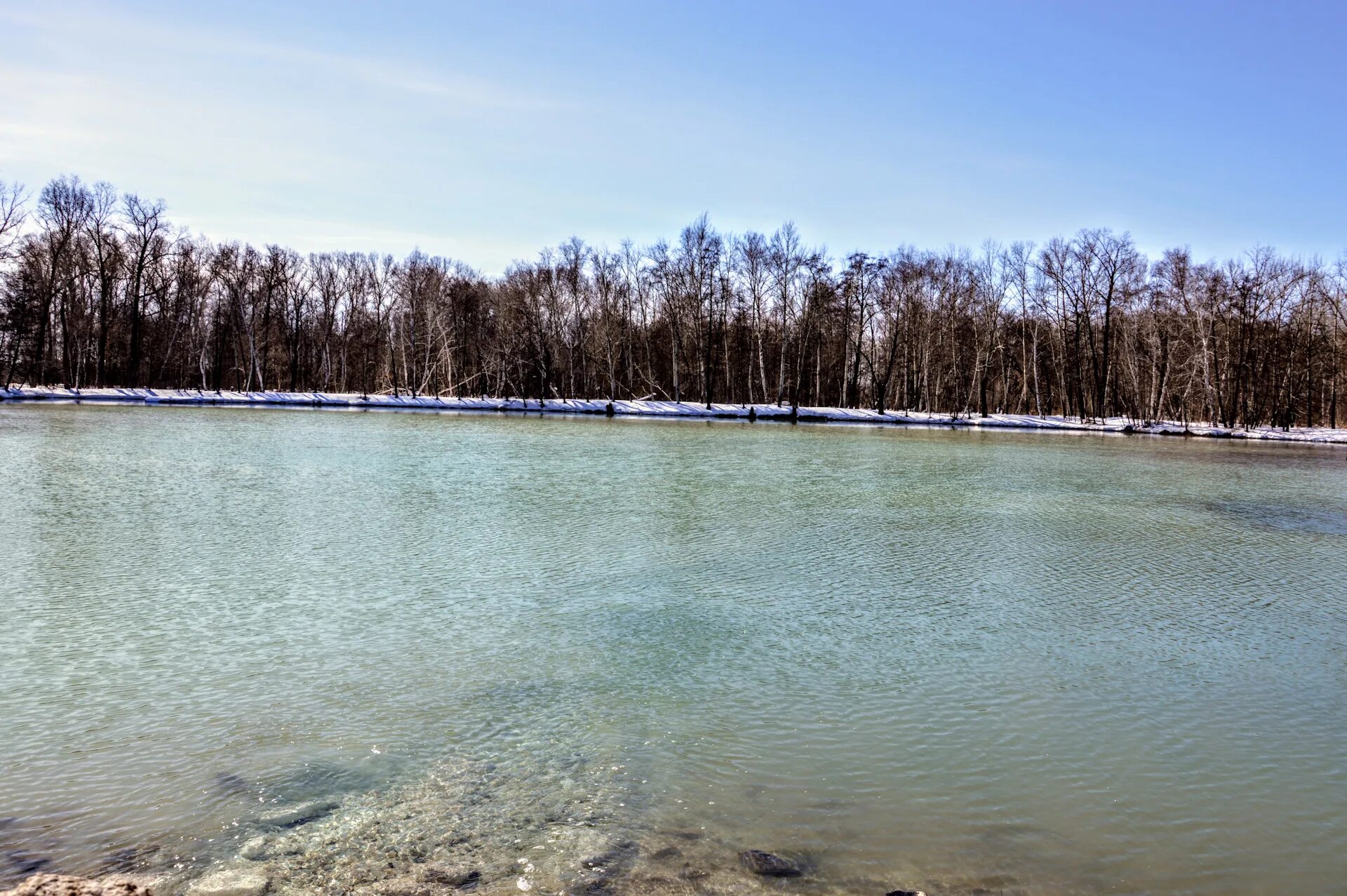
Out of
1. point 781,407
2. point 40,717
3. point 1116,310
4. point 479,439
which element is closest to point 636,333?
point 781,407

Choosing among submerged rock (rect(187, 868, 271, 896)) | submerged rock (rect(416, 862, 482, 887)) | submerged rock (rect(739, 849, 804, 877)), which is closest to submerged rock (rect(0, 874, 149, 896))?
submerged rock (rect(187, 868, 271, 896))

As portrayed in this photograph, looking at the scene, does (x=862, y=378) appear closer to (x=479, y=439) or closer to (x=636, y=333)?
(x=636, y=333)

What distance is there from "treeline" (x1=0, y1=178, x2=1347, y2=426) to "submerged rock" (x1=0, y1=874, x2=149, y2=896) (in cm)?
5465

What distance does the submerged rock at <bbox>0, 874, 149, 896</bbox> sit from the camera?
119 inches

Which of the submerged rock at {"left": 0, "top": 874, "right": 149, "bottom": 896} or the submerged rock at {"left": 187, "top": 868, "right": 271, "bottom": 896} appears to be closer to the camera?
the submerged rock at {"left": 0, "top": 874, "right": 149, "bottom": 896}

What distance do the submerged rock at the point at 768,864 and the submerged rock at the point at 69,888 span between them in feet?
7.58

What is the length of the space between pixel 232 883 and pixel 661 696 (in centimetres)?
292

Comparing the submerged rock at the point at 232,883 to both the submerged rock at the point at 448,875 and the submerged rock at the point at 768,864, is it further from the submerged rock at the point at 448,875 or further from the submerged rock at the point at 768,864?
the submerged rock at the point at 768,864

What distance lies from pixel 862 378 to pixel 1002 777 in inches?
2702

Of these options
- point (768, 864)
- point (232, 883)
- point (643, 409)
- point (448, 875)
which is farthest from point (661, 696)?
point (643, 409)

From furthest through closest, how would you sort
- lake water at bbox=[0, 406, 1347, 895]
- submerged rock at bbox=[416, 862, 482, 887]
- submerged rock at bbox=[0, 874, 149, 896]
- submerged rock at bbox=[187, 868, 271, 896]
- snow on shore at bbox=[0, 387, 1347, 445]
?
snow on shore at bbox=[0, 387, 1347, 445], lake water at bbox=[0, 406, 1347, 895], submerged rock at bbox=[416, 862, 482, 887], submerged rock at bbox=[187, 868, 271, 896], submerged rock at bbox=[0, 874, 149, 896]

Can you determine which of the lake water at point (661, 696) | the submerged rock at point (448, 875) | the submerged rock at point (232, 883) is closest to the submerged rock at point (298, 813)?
the lake water at point (661, 696)

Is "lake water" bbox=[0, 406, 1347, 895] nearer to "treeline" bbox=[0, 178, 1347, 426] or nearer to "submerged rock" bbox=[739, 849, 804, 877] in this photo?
"submerged rock" bbox=[739, 849, 804, 877]

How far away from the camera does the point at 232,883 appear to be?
3512mm
